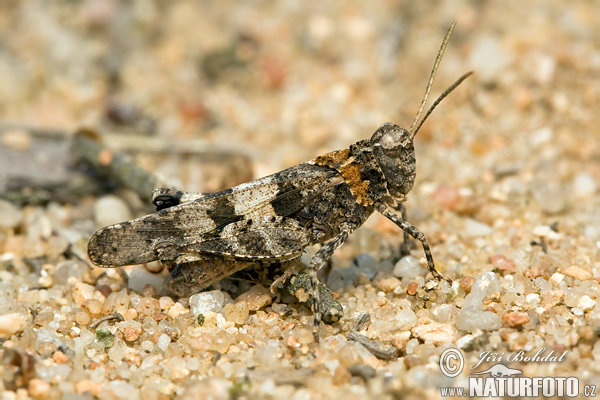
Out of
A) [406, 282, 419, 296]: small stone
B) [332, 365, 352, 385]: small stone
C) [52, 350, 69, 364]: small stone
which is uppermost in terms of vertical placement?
[406, 282, 419, 296]: small stone

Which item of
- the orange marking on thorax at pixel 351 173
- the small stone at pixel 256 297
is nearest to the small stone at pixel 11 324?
the small stone at pixel 256 297

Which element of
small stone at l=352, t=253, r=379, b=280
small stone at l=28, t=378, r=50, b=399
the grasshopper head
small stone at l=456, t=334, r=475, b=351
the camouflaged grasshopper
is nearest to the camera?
small stone at l=28, t=378, r=50, b=399

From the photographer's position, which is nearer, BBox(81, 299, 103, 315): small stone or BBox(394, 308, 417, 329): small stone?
BBox(394, 308, 417, 329): small stone

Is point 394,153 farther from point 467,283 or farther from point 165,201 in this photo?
point 165,201

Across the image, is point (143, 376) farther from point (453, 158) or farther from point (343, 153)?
point (453, 158)

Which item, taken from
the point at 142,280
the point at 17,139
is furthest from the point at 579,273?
the point at 17,139

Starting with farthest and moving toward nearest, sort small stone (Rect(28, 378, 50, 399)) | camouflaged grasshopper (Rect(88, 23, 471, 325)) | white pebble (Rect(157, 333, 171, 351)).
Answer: camouflaged grasshopper (Rect(88, 23, 471, 325))
white pebble (Rect(157, 333, 171, 351))
small stone (Rect(28, 378, 50, 399))

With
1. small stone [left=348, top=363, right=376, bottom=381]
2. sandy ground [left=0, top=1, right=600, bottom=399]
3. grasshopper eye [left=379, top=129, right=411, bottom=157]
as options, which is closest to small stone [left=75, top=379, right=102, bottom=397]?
sandy ground [left=0, top=1, right=600, bottom=399]

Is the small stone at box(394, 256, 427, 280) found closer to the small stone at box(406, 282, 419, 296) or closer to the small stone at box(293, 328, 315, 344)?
the small stone at box(406, 282, 419, 296)
